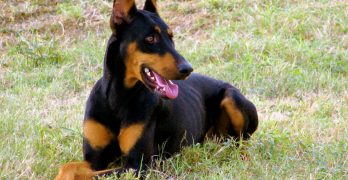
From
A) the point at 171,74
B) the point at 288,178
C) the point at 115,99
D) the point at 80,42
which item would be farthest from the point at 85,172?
the point at 80,42

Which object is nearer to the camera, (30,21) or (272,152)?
(272,152)

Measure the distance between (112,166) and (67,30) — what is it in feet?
20.9

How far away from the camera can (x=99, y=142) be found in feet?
18.6

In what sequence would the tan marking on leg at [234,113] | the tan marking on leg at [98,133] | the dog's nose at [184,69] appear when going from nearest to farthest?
the dog's nose at [184,69] < the tan marking on leg at [98,133] < the tan marking on leg at [234,113]

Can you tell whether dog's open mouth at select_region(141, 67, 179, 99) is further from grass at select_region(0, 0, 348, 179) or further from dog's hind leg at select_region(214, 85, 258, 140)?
dog's hind leg at select_region(214, 85, 258, 140)

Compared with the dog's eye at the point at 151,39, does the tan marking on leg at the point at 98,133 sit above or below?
below

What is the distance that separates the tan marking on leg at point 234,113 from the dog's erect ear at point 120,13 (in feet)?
5.34

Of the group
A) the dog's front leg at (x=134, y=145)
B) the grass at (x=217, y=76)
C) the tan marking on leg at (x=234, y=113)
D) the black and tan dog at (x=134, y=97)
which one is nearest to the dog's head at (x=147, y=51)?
the black and tan dog at (x=134, y=97)

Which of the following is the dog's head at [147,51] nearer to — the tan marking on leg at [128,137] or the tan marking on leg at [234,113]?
the tan marking on leg at [128,137]

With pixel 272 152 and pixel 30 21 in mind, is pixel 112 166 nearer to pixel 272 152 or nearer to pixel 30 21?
pixel 272 152

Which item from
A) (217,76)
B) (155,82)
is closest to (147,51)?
(155,82)

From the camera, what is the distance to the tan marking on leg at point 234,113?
6.80 m

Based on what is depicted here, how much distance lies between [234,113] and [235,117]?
4 cm

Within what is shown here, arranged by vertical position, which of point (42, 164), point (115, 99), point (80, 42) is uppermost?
point (115, 99)
